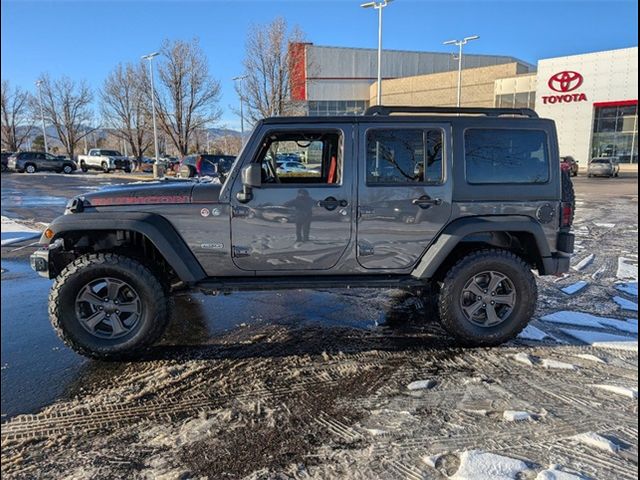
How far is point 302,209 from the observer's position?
395 cm

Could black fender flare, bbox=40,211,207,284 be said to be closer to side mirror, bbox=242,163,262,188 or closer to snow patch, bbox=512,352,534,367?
side mirror, bbox=242,163,262,188

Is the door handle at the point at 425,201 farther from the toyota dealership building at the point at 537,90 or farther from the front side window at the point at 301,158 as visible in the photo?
the toyota dealership building at the point at 537,90

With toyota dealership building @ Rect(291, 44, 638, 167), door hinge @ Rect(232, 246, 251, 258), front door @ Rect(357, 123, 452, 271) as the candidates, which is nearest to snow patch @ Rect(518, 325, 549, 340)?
front door @ Rect(357, 123, 452, 271)

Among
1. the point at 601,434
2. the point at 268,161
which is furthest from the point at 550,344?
the point at 268,161

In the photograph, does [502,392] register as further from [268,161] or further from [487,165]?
[268,161]

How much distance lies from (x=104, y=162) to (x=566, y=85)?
41.9m

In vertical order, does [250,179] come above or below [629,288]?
above

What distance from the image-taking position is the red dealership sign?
40.1 m

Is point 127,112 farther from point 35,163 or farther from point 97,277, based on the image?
point 97,277

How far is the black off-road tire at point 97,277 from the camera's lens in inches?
150

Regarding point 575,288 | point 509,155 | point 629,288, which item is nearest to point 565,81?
point 629,288

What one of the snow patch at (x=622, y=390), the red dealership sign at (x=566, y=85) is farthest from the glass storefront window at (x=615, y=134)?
the snow patch at (x=622, y=390)

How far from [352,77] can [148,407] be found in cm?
6058

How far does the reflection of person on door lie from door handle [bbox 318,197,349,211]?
95 millimetres
